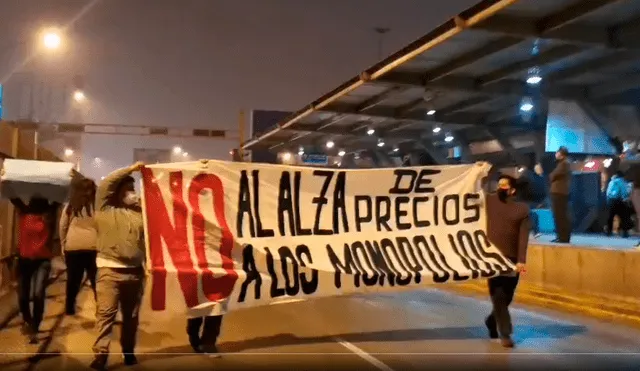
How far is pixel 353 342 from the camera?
9.28 meters

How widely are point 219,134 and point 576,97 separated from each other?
46.1 m

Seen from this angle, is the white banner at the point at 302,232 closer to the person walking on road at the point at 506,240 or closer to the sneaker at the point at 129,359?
the person walking on road at the point at 506,240

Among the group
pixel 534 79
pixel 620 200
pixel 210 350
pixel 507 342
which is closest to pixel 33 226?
pixel 210 350

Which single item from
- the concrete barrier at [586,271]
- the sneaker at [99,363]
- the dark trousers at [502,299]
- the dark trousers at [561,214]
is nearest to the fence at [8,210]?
the sneaker at [99,363]

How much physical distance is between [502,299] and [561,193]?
290 inches

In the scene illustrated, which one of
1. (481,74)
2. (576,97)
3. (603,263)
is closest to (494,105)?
(576,97)

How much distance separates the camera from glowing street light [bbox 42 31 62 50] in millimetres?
20438

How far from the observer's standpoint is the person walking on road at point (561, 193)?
15414mm

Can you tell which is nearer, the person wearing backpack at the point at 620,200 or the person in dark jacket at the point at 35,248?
the person in dark jacket at the point at 35,248

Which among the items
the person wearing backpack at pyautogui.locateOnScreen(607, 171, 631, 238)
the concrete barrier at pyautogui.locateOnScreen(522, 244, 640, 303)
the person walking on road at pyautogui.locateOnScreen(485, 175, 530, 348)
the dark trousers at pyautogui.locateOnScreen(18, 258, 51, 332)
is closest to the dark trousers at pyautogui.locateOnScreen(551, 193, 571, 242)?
the concrete barrier at pyautogui.locateOnScreen(522, 244, 640, 303)

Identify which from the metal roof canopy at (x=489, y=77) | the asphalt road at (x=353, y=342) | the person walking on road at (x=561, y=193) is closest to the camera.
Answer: the asphalt road at (x=353, y=342)

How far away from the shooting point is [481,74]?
727 inches

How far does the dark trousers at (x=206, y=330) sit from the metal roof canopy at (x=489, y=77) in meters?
6.65

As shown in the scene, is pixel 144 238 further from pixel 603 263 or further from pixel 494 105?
pixel 494 105
